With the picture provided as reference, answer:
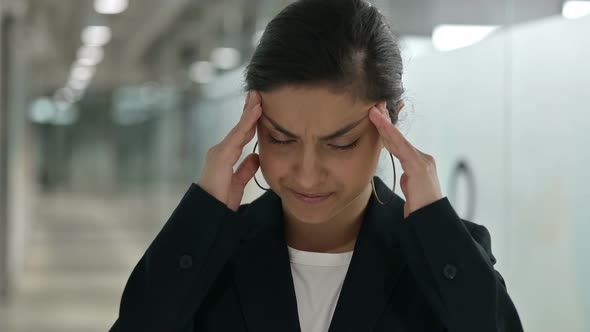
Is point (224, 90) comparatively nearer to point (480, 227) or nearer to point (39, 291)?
point (39, 291)

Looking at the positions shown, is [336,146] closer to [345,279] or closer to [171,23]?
[345,279]

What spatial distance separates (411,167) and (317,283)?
30cm

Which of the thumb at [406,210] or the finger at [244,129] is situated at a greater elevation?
the finger at [244,129]

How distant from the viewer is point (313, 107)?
63.4 inches

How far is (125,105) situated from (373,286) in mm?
17615

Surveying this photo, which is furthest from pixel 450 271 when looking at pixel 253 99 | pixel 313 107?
pixel 253 99

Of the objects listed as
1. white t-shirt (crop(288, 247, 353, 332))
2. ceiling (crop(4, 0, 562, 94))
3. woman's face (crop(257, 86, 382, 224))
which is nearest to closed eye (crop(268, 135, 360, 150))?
woman's face (crop(257, 86, 382, 224))

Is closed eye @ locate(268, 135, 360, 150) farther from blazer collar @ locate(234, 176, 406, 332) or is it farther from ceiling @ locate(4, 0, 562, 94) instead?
ceiling @ locate(4, 0, 562, 94)

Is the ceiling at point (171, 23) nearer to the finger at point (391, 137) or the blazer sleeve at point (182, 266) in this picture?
the finger at point (391, 137)

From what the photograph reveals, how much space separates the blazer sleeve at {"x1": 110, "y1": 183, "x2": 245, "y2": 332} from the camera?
1638 millimetres

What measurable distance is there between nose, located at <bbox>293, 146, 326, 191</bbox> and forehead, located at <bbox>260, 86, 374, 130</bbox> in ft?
0.17

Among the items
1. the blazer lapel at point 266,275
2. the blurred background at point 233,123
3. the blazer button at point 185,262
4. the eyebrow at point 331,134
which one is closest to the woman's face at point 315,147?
the eyebrow at point 331,134

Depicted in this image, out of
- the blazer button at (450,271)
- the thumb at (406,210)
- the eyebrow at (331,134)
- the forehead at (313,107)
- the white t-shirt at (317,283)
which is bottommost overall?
the white t-shirt at (317,283)

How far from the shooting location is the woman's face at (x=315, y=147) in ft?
5.30
